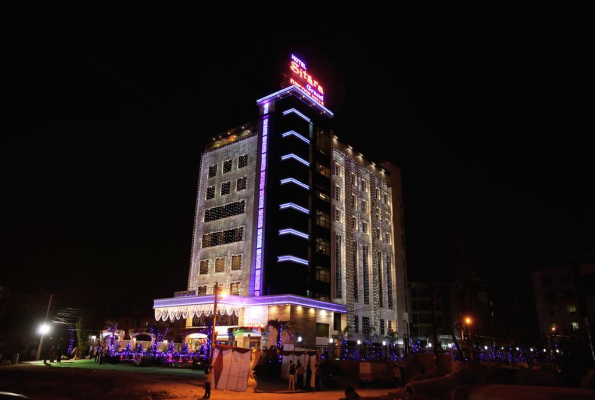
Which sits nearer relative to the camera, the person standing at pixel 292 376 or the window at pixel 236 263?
the person standing at pixel 292 376

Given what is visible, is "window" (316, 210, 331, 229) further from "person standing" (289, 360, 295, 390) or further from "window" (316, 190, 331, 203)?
"person standing" (289, 360, 295, 390)

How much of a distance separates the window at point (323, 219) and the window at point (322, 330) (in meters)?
12.7

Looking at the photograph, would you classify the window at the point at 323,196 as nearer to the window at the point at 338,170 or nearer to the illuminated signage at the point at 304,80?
the window at the point at 338,170

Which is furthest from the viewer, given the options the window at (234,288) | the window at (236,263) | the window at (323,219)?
the window at (323,219)

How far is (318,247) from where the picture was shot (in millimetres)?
55656

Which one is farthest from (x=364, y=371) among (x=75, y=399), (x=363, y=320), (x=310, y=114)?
(x=310, y=114)

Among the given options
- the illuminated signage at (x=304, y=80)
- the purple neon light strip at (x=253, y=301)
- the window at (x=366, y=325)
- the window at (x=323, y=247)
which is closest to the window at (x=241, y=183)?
the window at (x=323, y=247)

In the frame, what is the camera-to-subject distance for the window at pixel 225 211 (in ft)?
182

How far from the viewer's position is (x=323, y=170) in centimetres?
6009

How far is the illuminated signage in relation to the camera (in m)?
58.9

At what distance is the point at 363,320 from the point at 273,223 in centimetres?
2039

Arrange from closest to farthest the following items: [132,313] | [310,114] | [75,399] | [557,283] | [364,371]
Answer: [75,399]
[364,371]
[310,114]
[557,283]
[132,313]

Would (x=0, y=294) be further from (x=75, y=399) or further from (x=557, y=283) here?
(x=557, y=283)

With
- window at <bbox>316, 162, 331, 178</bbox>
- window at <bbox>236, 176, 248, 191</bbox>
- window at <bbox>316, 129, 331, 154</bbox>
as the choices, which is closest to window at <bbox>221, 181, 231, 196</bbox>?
window at <bbox>236, 176, 248, 191</bbox>
